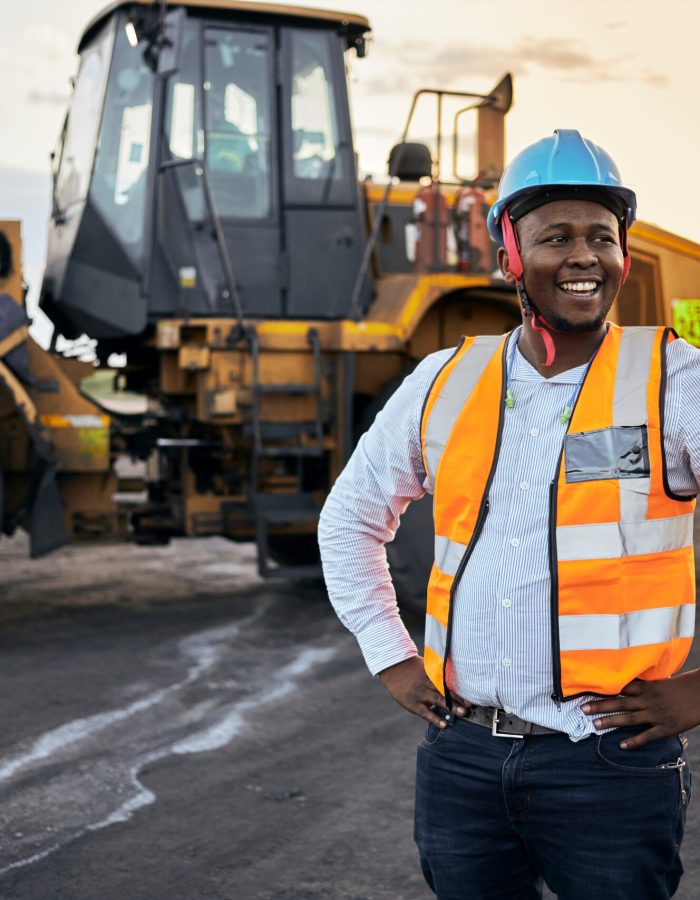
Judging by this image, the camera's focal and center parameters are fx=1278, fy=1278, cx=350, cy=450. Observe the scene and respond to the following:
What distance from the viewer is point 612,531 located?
1.98 m

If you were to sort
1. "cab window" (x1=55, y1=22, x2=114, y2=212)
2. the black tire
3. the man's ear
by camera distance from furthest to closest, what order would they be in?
"cab window" (x1=55, y1=22, x2=114, y2=212) → the black tire → the man's ear

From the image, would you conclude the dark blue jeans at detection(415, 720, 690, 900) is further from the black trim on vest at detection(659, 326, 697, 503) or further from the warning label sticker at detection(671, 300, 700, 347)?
the warning label sticker at detection(671, 300, 700, 347)

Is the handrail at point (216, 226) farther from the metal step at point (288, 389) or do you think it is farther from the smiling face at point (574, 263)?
the smiling face at point (574, 263)

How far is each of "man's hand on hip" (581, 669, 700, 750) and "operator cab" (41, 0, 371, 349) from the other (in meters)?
5.36

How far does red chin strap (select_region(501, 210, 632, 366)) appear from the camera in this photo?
2.12m

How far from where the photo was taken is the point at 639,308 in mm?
8227

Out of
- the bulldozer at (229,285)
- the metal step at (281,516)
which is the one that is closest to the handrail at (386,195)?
the bulldozer at (229,285)

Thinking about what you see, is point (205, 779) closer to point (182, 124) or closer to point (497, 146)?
point (182, 124)

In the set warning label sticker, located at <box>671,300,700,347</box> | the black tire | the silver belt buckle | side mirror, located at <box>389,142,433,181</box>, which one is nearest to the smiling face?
the silver belt buckle

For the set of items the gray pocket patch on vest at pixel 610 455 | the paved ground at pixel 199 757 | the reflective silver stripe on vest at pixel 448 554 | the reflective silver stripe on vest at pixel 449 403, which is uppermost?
the reflective silver stripe on vest at pixel 449 403

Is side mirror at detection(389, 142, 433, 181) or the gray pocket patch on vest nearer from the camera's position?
the gray pocket patch on vest

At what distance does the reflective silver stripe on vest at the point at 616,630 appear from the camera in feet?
6.43

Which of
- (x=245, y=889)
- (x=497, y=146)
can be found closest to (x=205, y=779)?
(x=245, y=889)

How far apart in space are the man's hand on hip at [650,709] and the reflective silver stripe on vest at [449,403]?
491 mm
